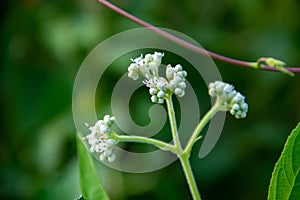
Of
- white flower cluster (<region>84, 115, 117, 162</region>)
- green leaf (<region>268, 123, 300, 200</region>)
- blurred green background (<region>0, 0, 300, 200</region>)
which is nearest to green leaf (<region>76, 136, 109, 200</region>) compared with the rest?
white flower cluster (<region>84, 115, 117, 162</region>)

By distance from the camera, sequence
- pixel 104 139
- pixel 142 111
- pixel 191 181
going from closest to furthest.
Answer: pixel 191 181 < pixel 104 139 < pixel 142 111

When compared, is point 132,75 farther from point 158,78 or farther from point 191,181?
point 191,181

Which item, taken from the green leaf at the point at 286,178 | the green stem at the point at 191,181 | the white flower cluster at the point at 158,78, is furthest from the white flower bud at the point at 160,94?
the green leaf at the point at 286,178

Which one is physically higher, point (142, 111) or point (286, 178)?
point (286, 178)

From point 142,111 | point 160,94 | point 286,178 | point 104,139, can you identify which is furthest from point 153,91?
point 142,111

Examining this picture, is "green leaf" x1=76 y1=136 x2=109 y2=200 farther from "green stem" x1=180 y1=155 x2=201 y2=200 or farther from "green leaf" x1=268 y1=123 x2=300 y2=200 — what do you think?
"green leaf" x1=268 y1=123 x2=300 y2=200

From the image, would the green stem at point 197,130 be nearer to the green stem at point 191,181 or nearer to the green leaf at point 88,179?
the green stem at point 191,181

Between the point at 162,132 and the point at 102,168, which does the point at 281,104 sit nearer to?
the point at 162,132
